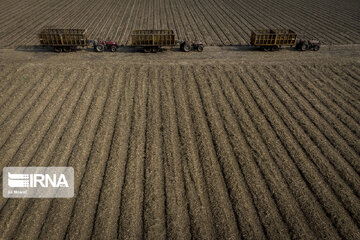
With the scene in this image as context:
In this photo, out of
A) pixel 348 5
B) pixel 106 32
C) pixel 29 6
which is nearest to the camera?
pixel 106 32

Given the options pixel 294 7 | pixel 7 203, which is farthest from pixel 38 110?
pixel 294 7

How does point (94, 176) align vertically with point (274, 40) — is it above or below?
below

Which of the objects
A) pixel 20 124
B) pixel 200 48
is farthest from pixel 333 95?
pixel 20 124

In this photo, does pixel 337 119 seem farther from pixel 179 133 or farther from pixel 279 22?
pixel 279 22

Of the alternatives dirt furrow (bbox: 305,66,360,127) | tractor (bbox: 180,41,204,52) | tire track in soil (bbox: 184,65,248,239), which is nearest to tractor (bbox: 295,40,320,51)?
dirt furrow (bbox: 305,66,360,127)

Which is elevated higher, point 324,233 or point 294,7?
point 294,7

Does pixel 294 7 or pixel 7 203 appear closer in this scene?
pixel 7 203

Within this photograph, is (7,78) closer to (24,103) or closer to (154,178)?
(24,103)
